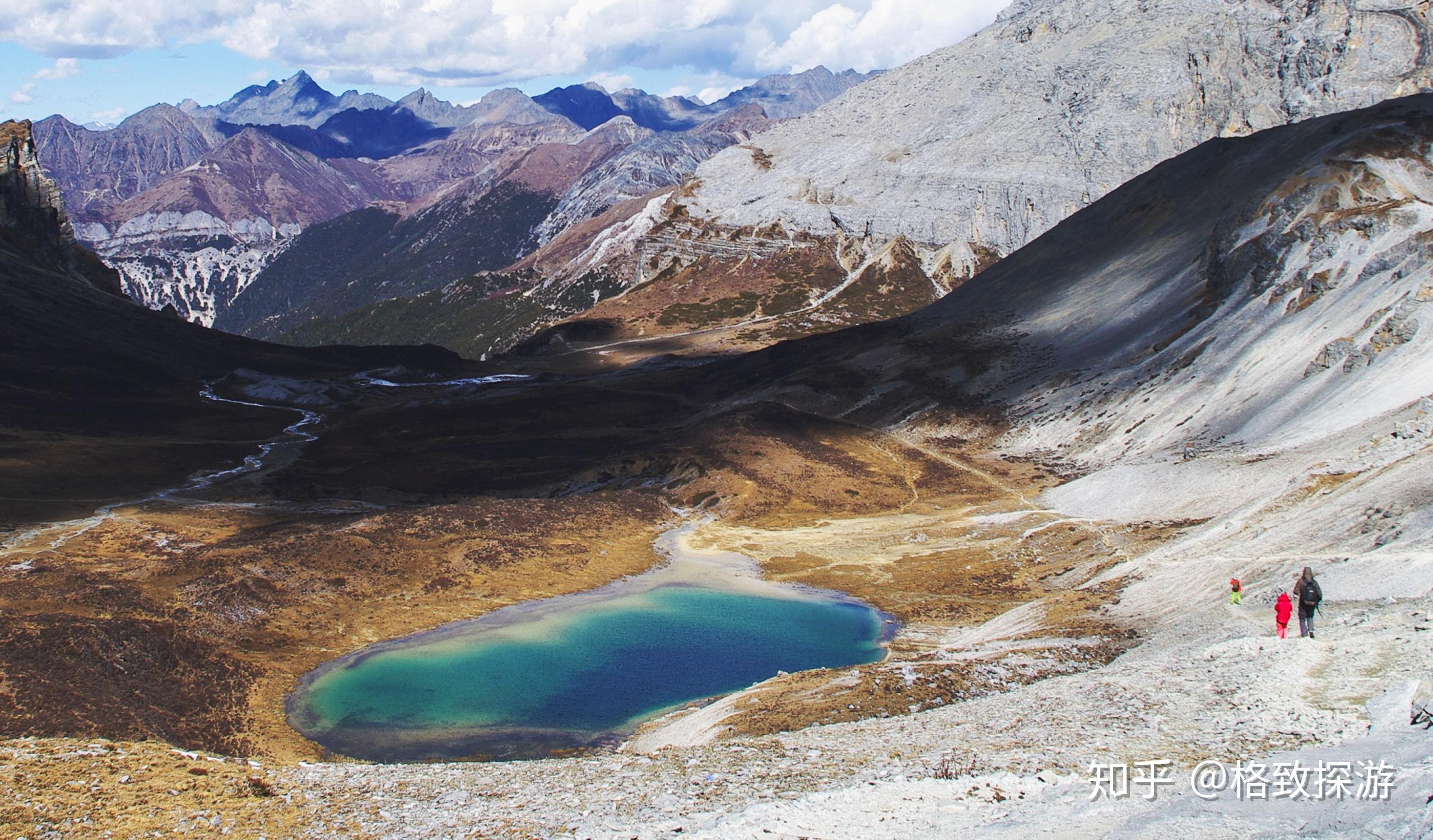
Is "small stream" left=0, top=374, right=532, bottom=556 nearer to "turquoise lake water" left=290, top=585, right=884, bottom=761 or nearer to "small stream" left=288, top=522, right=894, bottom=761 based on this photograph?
"turquoise lake water" left=290, top=585, right=884, bottom=761

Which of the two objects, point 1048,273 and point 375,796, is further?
point 1048,273

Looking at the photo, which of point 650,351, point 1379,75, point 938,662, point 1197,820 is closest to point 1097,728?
point 1197,820

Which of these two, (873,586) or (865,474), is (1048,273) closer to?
(865,474)

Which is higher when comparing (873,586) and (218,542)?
(218,542)

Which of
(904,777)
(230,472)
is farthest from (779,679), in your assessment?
(230,472)

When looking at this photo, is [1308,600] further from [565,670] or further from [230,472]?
[230,472]

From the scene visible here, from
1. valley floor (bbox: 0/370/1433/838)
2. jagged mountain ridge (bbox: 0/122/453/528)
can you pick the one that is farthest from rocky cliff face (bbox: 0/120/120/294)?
valley floor (bbox: 0/370/1433/838)

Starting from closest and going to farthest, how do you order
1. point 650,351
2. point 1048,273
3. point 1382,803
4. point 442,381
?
point 1382,803
point 1048,273
point 442,381
point 650,351
